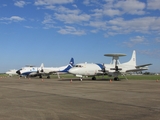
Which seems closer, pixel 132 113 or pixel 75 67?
pixel 132 113

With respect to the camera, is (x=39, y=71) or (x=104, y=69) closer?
(x=104, y=69)

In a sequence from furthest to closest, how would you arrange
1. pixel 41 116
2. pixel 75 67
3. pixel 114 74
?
pixel 114 74 < pixel 75 67 < pixel 41 116

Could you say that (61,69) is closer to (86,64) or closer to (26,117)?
(86,64)

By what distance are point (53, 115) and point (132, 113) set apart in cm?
317

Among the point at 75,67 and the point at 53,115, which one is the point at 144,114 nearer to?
the point at 53,115

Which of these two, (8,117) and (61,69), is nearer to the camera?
(8,117)

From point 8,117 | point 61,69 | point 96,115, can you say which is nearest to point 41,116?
point 8,117

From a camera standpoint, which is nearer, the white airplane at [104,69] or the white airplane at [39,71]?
the white airplane at [104,69]

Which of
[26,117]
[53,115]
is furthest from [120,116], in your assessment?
[26,117]

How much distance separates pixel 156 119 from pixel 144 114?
3.02 ft

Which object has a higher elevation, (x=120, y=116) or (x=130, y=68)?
(x=130, y=68)

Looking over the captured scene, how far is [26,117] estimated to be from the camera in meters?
7.84

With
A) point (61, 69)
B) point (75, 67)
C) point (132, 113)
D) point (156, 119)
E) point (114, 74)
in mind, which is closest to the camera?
point (156, 119)

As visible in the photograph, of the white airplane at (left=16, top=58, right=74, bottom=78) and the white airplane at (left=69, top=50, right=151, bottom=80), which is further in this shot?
the white airplane at (left=16, top=58, right=74, bottom=78)
